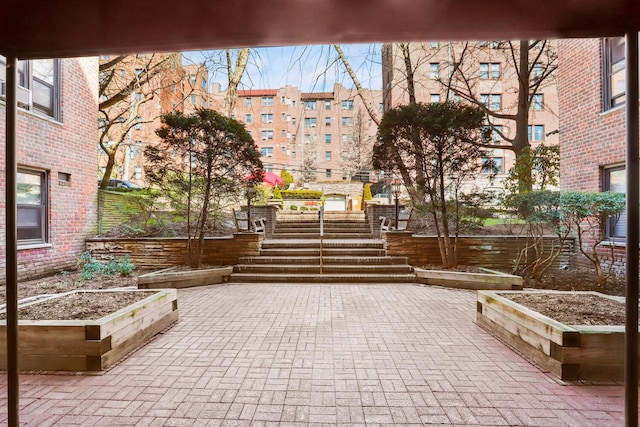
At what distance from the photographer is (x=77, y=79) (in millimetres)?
8375

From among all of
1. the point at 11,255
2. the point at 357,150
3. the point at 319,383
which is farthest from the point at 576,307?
the point at 357,150

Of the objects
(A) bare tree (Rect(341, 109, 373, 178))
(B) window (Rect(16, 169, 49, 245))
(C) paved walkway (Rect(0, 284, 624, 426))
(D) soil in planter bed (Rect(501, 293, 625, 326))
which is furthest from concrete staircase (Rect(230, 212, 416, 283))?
(A) bare tree (Rect(341, 109, 373, 178))

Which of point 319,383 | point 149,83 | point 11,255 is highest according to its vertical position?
point 149,83

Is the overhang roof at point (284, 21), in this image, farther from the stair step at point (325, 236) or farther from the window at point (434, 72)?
the window at point (434, 72)

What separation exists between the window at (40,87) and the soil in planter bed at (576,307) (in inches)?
393

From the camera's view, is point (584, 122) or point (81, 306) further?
point (584, 122)

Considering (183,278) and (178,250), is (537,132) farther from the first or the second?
(183,278)

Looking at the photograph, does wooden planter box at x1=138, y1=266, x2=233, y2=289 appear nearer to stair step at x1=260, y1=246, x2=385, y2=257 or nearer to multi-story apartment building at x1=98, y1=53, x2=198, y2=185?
stair step at x1=260, y1=246, x2=385, y2=257

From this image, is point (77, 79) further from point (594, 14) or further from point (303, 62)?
point (594, 14)

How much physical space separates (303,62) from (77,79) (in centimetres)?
765

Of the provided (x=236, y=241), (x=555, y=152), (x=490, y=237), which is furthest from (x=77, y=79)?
(x=555, y=152)

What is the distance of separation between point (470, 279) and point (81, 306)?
21.1ft

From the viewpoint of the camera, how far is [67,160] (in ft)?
26.2

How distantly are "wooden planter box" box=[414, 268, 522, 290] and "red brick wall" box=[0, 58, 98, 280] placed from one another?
8437 mm
